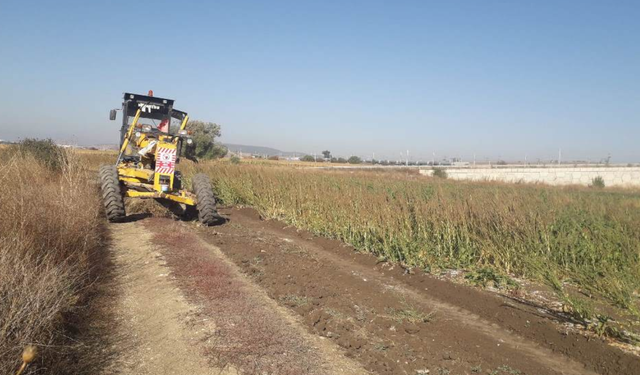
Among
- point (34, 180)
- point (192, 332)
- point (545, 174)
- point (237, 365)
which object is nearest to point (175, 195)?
point (34, 180)

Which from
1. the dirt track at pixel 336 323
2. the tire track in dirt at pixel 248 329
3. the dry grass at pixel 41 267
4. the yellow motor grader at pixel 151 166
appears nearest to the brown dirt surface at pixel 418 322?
the dirt track at pixel 336 323

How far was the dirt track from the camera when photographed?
401 cm

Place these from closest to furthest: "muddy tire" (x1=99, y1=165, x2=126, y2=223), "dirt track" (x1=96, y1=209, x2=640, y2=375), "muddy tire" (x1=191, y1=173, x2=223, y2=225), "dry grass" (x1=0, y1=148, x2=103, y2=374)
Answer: "dry grass" (x1=0, y1=148, x2=103, y2=374), "dirt track" (x1=96, y1=209, x2=640, y2=375), "muddy tire" (x1=99, y1=165, x2=126, y2=223), "muddy tire" (x1=191, y1=173, x2=223, y2=225)

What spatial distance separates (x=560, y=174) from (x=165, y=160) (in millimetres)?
42443

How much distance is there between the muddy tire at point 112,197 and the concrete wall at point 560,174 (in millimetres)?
34061

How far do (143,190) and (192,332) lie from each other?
24.2ft

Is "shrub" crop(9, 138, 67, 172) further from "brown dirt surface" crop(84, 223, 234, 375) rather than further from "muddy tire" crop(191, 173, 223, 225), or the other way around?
"brown dirt surface" crop(84, 223, 234, 375)

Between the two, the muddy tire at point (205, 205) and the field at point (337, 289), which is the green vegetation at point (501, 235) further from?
the muddy tire at point (205, 205)

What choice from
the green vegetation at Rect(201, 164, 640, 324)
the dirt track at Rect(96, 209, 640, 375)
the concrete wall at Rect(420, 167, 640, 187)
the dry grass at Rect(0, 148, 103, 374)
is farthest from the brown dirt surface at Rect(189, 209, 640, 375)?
the concrete wall at Rect(420, 167, 640, 187)

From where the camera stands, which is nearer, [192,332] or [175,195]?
[192,332]

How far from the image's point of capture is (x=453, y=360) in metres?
4.13

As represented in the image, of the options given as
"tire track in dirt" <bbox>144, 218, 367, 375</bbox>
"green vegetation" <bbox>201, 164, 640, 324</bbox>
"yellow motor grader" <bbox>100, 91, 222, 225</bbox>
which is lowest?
"tire track in dirt" <bbox>144, 218, 367, 375</bbox>

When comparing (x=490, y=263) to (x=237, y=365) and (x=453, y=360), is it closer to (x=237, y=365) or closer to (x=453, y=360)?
(x=453, y=360)

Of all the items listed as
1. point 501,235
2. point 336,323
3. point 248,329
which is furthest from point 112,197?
point 501,235
